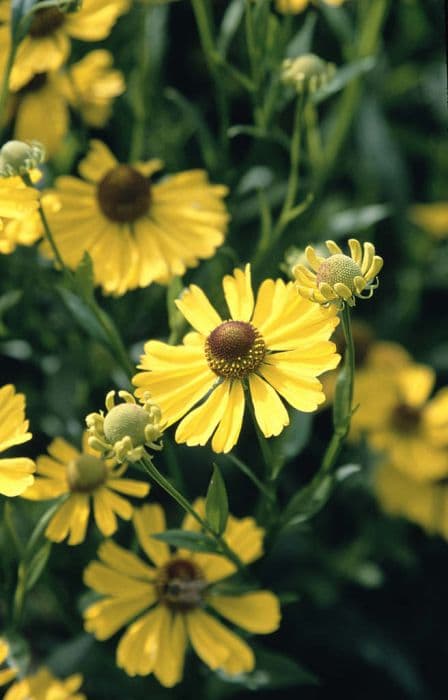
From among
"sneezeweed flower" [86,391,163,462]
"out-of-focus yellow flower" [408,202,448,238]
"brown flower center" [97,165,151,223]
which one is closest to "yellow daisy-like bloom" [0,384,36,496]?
"sneezeweed flower" [86,391,163,462]

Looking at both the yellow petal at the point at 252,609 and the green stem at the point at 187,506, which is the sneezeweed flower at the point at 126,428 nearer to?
the green stem at the point at 187,506

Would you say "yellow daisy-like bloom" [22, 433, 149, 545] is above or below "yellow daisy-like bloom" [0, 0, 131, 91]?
below

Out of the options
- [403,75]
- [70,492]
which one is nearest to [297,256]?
[70,492]

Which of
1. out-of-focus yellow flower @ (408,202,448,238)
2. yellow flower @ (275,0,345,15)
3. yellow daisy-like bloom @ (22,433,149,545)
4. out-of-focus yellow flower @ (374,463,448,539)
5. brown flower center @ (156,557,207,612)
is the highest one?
yellow flower @ (275,0,345,15)

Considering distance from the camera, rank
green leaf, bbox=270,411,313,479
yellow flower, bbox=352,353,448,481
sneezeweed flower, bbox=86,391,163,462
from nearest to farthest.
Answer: sneezeweed flower, bbox=86,391,163,462
green leaf, bbox=270,411,313,479
yellow flower, bbox=352,353,448,481

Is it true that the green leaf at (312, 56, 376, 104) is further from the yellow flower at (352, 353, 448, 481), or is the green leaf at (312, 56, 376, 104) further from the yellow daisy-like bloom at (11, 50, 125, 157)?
the yellow flower at (352, 353, 448, 481)

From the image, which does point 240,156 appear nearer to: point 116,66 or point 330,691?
point 116,66
